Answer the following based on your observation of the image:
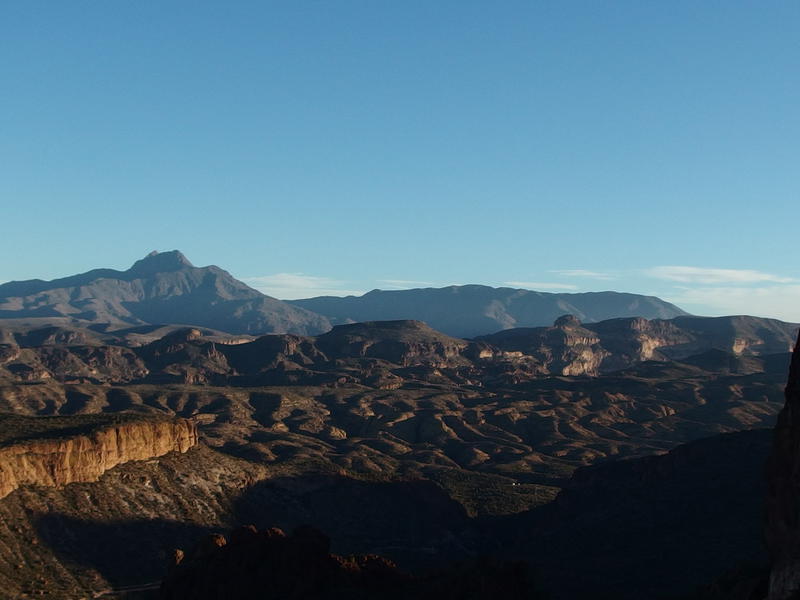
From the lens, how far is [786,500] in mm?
54281

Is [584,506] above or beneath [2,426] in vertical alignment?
beneath

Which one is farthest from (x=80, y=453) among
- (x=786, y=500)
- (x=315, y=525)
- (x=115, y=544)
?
(x=786, y=500)

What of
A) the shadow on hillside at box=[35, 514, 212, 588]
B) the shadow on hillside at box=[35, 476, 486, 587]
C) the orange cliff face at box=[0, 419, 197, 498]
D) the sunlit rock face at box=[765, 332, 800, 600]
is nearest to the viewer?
the sunlit rock face at box=[765, 332, 800, 600]

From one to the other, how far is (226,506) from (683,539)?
66.5 metres

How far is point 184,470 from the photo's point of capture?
500ft

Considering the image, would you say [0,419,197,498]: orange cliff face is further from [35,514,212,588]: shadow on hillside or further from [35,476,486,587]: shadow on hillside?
[35,476,486,587]: shadow on hillside

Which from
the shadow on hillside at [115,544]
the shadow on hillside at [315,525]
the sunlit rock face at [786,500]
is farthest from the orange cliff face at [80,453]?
the sunlit rock face at [786,500]

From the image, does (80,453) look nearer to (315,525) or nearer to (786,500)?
(315,525)

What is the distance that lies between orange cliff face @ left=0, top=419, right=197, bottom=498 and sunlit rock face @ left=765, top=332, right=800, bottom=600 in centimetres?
9503

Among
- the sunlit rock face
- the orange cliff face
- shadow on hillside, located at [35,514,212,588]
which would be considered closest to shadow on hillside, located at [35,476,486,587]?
shadow on hillside, located at [35,514,212,588]

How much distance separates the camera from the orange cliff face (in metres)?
124

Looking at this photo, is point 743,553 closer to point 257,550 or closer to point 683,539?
point 683,539

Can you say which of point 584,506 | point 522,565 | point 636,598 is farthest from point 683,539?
point 522,565

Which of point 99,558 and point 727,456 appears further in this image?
point 727,456
